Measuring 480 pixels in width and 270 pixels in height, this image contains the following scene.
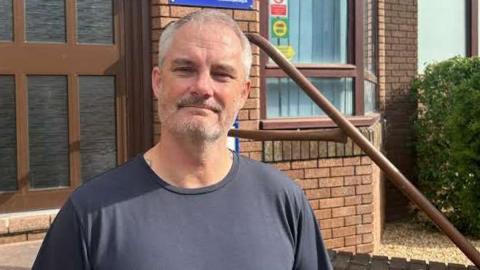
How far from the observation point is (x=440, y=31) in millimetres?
8477

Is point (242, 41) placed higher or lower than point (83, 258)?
higher

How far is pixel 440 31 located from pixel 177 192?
25.5 feet

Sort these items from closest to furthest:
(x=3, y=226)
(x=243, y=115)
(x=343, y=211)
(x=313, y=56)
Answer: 1. (x=3, y=226)
2. (x=243, y=115)
3. (x=343, y=211)
4. (x=313, y=56)

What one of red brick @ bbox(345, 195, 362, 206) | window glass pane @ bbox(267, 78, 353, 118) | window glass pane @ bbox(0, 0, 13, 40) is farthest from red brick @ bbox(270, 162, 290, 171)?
window glass pane @ bbox(0, 0, 13, 40)

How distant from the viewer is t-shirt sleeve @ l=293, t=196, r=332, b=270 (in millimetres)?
1474

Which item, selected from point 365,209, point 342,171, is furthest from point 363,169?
point 365,209

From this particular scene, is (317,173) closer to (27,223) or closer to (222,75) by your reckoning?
(27,223)

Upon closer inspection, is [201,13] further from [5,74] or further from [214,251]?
[5,74]

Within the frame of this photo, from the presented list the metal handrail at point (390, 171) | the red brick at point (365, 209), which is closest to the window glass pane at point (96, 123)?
the metal handrail at point (390, 171)

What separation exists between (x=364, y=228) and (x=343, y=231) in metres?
0.22

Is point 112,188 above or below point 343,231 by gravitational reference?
above

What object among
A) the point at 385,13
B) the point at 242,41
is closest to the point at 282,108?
the point at 385,13

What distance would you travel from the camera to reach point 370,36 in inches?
Answer: 262

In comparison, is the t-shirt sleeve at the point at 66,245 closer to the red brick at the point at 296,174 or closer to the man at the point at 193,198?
the man at the point at 193,198
